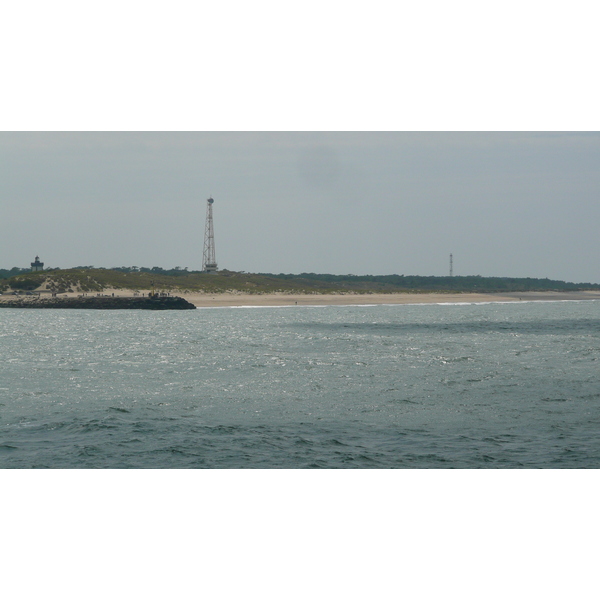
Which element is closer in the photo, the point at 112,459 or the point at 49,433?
the point at 112,459

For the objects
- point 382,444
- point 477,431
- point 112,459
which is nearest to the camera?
point 112,459

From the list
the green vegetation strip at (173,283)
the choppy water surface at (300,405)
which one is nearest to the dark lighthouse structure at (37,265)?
the green vegetation strip at (173,283)

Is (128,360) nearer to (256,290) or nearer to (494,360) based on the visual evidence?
(494,360)

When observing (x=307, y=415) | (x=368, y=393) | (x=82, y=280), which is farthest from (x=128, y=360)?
(x=82, y=280)

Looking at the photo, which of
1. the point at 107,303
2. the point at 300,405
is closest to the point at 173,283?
the point at 107,303

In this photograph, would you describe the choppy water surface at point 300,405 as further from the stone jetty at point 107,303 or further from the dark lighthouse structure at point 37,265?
the dark lighthouse structure at point 37,265
